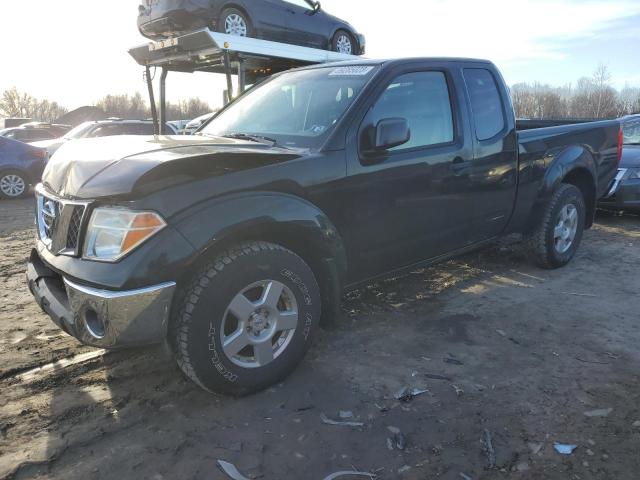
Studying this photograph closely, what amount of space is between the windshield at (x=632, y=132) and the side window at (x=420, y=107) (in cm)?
Answer: 558

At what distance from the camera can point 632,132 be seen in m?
8.05

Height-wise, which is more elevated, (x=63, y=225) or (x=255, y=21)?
(x=255, y=21)

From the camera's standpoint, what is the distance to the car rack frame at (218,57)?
23.5ft

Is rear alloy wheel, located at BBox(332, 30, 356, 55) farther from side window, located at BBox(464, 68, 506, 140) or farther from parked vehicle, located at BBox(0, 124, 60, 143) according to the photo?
parked vehicle, located at BBox(0, 124, 60, 143)

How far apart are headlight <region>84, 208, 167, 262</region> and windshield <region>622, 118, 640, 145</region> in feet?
26.0

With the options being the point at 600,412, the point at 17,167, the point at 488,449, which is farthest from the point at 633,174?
the point at 17,167

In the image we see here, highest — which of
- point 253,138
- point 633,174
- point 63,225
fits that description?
point 253,138

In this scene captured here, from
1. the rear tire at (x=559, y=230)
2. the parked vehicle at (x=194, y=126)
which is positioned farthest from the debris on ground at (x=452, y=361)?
the parked vehicle at (x=194, y=126)

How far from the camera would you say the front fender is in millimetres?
2465

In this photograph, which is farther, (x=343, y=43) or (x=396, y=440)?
(x=343, y=43)

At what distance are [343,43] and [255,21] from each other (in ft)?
7.73

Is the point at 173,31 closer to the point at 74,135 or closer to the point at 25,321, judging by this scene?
the point at 74,135

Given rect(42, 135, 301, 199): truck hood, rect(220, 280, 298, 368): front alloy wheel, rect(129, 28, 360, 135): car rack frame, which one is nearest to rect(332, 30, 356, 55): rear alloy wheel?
rect(129, 28, 360, 135): car rack frame

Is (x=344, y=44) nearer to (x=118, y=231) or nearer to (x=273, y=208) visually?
(x=273, y=208)
